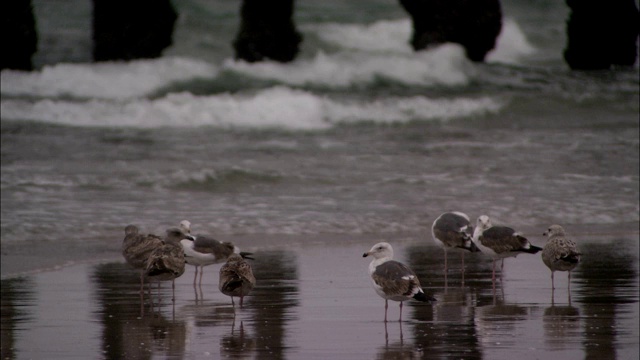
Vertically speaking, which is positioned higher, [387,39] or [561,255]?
[387,39]

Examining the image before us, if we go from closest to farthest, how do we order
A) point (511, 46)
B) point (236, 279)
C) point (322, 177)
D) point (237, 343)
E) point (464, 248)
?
point (237, 343) → point (236, 279) → point (464, 248) → point (322, 177) → point (511, 46)

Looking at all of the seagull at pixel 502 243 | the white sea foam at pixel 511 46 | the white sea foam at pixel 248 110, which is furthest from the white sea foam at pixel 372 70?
the seagull at pixel 502 243

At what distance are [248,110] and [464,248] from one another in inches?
606

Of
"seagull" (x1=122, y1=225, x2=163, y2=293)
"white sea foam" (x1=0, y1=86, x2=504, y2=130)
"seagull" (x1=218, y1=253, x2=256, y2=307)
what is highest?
"white sea foam" (x1=0, y1=86, x2=504, y2=130)

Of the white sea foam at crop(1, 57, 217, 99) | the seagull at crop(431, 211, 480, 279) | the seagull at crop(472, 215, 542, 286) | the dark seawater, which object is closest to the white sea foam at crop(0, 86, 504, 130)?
the dark seawater

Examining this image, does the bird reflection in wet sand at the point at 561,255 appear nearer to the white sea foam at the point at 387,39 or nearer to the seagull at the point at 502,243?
the seagull at the point at 502,243

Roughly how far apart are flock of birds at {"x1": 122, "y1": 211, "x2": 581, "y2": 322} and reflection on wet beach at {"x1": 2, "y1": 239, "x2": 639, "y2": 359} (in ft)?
0.72

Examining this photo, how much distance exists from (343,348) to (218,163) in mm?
11701

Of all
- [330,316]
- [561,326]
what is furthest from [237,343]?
[561,326]

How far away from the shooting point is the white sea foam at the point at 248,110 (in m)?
25.3

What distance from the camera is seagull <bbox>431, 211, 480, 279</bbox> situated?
11.2m

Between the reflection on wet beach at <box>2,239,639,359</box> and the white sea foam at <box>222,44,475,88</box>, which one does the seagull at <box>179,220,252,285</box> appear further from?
the white sea foam at <box>222,44,475,88</box>

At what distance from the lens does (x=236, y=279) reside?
930 cm

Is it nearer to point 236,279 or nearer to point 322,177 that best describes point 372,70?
point 322,177
